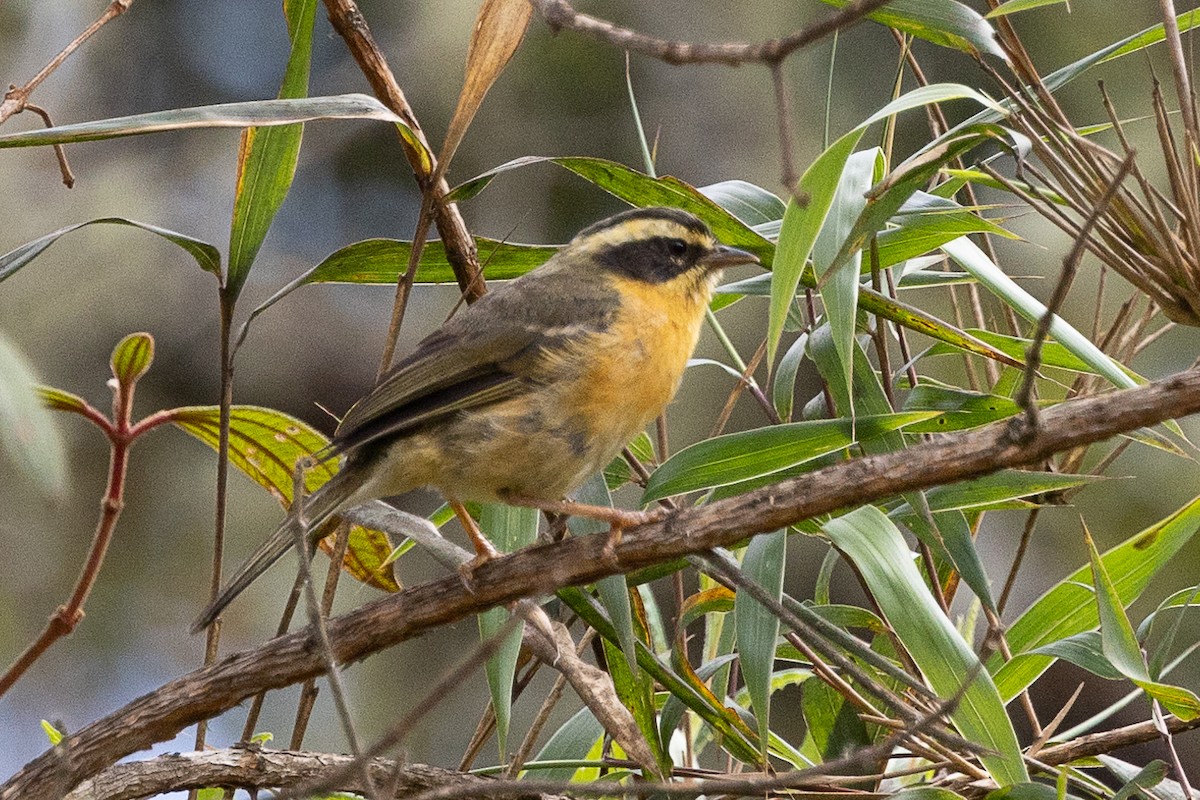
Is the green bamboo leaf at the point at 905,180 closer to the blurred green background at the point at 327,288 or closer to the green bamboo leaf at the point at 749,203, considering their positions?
the green bamboo leaf at the point at 749,203

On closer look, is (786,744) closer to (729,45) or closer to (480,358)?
(480,358)

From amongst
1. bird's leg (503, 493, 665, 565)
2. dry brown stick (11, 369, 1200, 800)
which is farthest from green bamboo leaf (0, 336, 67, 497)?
bird's leg (503, 493, 665, 565)

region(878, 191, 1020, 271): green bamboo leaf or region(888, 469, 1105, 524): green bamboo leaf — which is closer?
region(888, 469, 1105, 524): green bamboo leaf

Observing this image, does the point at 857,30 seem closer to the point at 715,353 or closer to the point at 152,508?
the point at 715,353

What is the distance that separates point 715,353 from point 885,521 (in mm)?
3291

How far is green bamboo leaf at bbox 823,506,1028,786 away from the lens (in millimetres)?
2312

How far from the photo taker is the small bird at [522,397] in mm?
3033

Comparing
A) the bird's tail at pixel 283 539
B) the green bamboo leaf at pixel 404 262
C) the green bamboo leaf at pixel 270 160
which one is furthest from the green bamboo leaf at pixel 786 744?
the green bamboo leaf at pixel 270 160

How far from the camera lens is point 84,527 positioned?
6180 millimetres

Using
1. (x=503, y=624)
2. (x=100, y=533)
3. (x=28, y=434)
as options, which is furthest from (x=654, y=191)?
(x=28, y=434)

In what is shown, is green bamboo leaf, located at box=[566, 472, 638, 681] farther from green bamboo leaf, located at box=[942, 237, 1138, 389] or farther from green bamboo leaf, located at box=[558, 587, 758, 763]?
green bamboo leaf, located at box=[942, 237, 1138, 389]

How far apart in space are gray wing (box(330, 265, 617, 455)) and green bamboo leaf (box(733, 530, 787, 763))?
0.85m

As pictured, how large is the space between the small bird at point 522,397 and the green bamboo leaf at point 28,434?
1.37m

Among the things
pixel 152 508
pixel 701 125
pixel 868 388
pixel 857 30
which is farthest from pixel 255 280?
pixel 868 388
